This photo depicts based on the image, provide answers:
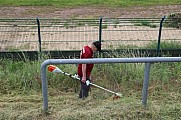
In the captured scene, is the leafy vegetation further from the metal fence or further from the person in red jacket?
the metal fence

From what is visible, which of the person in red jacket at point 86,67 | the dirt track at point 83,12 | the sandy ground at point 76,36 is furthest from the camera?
the dirt track at point 83,12

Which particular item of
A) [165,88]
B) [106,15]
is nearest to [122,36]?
[106,15]

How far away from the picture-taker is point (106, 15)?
14781 millimetres

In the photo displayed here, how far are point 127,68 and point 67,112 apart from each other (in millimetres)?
1934

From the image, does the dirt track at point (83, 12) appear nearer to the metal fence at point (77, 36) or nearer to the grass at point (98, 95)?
the metal fence at point (77, 36)

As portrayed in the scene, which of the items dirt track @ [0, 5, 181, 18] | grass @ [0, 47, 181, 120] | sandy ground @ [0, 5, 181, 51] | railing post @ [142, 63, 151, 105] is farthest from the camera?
dirt track @ [0, 5, 181, 18]

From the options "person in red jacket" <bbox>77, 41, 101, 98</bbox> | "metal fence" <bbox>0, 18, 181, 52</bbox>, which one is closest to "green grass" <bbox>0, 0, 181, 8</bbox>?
"metal fence" <bbox>0, 18, 181, 52</bbox>

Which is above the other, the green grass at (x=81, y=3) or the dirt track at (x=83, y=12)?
the green grass at (x=81, y=3)

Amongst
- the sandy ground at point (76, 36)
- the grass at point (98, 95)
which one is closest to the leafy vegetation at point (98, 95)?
the grass at point (98, 95)

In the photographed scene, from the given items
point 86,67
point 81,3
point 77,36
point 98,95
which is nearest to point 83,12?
point 81,3

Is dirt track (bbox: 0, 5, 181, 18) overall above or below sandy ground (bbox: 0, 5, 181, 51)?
above

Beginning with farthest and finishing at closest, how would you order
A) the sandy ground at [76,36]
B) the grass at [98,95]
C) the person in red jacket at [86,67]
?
the sandy ground at [76,36] < the person in red jacket at [86,67] < the grass at [98,95]

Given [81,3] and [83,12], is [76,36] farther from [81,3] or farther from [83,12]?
[81,3]

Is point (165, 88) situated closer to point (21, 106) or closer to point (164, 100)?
point (164, 100)
